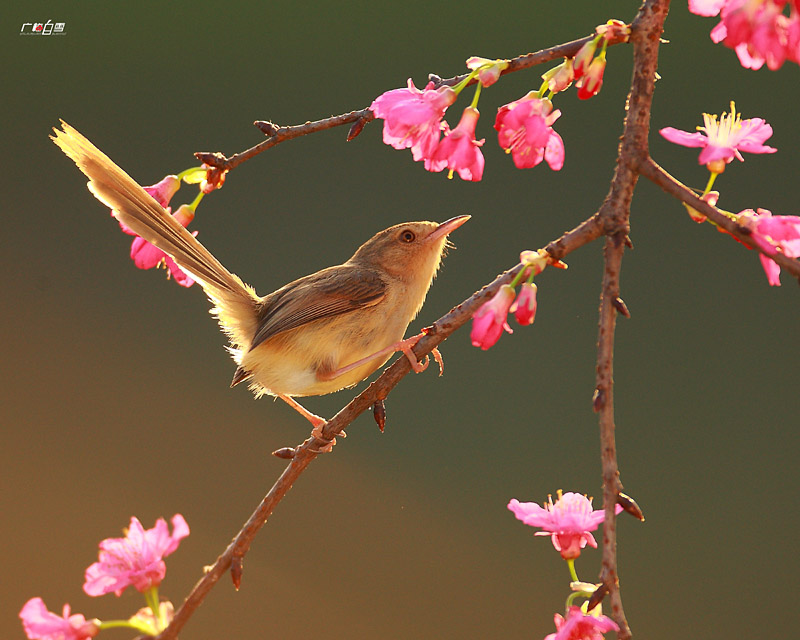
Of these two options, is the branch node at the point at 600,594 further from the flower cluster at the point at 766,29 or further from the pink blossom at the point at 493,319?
the flower cluster at the point at 766,29

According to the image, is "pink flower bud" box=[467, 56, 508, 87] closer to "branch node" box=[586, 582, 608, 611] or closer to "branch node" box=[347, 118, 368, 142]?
"branch node" box=[347, 118, 368, 142]

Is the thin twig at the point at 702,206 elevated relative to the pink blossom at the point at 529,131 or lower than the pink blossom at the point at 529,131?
lower

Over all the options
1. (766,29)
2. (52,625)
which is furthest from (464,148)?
(52,625)

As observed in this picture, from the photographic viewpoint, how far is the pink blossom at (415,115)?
0.88 m

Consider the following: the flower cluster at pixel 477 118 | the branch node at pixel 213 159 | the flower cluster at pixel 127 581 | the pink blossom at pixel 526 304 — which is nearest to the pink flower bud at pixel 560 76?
the flower cluster at pixel 477 118

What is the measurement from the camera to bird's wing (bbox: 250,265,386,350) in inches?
59.1

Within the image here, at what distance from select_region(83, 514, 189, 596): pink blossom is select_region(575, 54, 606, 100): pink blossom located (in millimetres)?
566

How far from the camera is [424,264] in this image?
1.62 meters

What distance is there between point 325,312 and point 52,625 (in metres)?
0.82

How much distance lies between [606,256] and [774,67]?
0.19m

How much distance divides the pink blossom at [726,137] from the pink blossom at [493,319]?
0.76ft

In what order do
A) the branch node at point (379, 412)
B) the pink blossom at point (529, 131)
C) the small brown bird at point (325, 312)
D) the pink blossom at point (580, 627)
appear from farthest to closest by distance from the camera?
1. the small brown bird at point (325, 312)
2. the branch node at point (379, 412)
3. the pink blossom at point (529, 131)
4. the pink blossom at point (580, 627)

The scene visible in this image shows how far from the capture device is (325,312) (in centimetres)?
150

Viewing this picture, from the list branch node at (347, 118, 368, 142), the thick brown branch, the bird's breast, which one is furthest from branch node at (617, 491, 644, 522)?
the bird's breast
